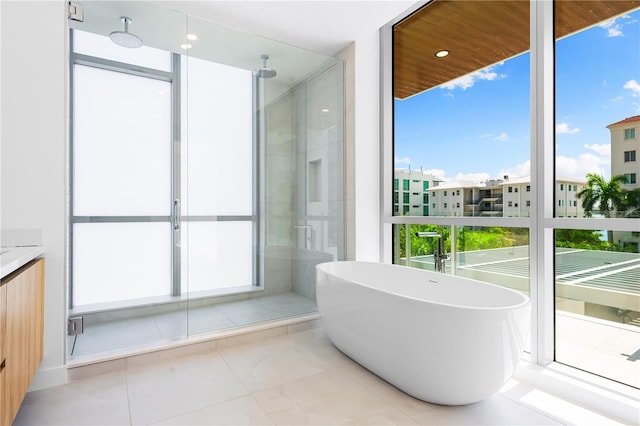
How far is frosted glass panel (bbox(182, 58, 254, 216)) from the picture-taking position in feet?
8.43

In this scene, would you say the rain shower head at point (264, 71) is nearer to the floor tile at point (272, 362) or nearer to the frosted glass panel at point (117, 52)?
the frosted glass panel at point (117, 52)

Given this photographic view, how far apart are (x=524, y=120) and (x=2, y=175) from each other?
3.15 metres

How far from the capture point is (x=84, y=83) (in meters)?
2.30

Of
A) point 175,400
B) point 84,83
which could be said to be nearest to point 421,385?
point 175,400

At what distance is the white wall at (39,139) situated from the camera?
1913 mm

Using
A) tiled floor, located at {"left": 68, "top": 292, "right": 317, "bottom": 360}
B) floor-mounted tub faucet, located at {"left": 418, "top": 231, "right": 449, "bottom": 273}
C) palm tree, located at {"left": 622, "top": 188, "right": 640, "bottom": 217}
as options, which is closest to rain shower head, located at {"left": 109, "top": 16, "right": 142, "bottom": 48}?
tiled floor, located at {"left": 68, "top": 292, "right": 317, "bottom": 360}

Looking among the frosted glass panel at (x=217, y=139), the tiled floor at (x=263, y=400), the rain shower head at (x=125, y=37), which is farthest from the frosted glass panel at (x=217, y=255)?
the rain shower head at (x=125, y=37)

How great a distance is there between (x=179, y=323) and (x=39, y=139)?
1.48 metres

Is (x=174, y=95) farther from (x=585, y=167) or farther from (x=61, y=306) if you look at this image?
(x=585, y=167)

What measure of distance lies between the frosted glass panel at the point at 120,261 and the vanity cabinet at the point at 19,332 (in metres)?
0.39

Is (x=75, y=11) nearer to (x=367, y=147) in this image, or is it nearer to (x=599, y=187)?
(x=367, y=147)

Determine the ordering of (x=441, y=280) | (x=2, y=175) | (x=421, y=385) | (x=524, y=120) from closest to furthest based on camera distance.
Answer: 1. (x=421, y=385)
2. (x=2, y=175)
3. (x=524, y=120)
4. (x=441, y=280)

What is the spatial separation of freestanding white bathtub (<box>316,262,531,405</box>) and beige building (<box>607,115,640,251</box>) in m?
0.64

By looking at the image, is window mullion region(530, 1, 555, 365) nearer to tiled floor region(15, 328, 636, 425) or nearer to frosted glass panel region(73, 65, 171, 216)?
tiled floor region(15, 328, 636, 425)
